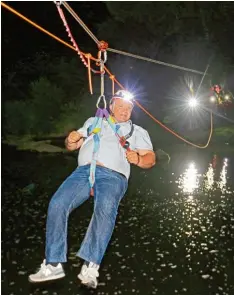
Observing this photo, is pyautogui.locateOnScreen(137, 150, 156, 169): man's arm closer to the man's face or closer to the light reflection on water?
the man's face

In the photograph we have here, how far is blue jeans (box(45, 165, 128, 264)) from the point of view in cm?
410

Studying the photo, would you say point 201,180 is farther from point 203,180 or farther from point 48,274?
point 48,274

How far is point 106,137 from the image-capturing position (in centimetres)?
418

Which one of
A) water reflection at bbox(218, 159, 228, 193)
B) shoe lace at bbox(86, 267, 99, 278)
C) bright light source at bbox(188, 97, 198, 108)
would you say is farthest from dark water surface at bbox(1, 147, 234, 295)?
bright light source at bbox(188, 97, 198, 108)

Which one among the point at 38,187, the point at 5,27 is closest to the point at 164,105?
the point at 5,27

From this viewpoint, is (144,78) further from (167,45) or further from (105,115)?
(105,115)

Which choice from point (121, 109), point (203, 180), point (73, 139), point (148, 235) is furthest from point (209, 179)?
point (73, 139)

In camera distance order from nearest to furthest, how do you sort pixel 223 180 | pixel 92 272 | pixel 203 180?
pixel 92 272 < pixel 203 180 < pixel 223 180

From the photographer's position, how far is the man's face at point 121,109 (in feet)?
14.1

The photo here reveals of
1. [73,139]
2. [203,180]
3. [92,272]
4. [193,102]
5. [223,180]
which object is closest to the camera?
[73,139]

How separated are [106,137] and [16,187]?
649cm

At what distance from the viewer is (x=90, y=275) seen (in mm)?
4301

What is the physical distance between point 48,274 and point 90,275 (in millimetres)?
395

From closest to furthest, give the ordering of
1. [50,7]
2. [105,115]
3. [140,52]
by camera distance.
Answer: [105,115] → [50,7] → [140,52]
